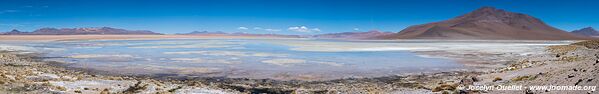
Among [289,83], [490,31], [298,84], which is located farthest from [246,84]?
[490,31]

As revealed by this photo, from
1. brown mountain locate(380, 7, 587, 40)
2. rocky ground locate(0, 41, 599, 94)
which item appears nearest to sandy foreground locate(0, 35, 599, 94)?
rocky ground locate(0, 41, 599, 94)

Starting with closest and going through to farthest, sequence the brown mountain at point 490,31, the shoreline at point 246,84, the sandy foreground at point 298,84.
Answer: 1. the sandy foreground at point 298,84
2. the shoreline at point 246,84
3. the brown mountain at point 490,31

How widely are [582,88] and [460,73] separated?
8.44 metres

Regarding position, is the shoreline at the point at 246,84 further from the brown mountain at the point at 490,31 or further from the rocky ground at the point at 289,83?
the brown mountain at the point at 490,31

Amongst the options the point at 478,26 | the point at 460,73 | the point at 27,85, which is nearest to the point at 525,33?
the point at 478,26

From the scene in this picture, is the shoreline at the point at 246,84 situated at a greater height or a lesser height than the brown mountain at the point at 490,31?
lesser

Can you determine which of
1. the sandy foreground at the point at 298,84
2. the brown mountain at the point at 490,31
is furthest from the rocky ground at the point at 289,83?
the brown mountain at the point at 490,31

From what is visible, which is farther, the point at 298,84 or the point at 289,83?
the point at 289,83

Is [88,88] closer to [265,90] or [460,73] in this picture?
[265,90]

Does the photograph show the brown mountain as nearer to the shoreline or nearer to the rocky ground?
the shoreline

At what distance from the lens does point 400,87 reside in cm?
1299

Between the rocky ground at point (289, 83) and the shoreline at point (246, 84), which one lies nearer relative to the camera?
the rocky ground at point (289, 83)

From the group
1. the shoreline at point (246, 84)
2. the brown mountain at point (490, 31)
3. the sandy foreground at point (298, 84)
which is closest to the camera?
the sandy foreground at point (298, 84)

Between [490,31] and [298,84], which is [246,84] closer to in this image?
[298,84]
